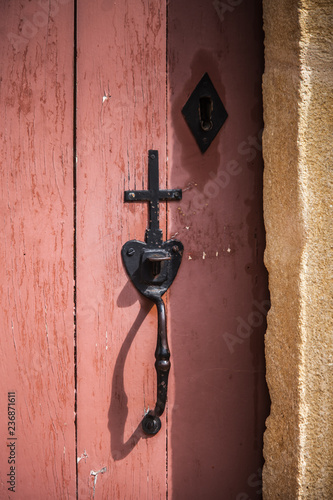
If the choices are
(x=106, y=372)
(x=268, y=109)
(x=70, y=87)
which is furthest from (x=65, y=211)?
(x=268, y=109)

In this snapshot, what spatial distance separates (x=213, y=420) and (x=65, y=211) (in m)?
0.61

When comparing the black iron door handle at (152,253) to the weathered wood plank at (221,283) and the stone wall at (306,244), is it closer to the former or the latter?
the weathered wood plank at (221,283)

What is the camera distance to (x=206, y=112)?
0.79m

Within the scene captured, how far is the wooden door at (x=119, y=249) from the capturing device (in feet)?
2.53

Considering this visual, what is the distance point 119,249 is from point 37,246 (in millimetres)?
186

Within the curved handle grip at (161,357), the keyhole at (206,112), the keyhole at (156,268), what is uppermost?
the keyhole at (206,112)

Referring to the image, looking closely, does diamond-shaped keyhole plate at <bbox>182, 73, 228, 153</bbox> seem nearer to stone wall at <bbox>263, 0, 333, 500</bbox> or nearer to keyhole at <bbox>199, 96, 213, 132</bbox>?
keyhole at <bbox>199, 96, 213, 132</bbox>

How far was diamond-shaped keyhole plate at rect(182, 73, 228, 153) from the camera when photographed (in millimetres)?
792

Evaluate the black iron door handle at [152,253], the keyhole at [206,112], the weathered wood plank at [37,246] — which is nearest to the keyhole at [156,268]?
the black iron door handle at [152,253]

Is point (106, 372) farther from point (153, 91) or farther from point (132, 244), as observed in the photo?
point (153, 91)

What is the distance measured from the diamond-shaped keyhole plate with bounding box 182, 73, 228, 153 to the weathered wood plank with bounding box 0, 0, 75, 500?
0.28m

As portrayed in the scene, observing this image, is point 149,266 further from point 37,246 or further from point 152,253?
point 37,246

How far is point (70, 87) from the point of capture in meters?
0.77

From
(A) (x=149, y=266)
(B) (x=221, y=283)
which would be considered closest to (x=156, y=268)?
(A) (x=149, y=266)
